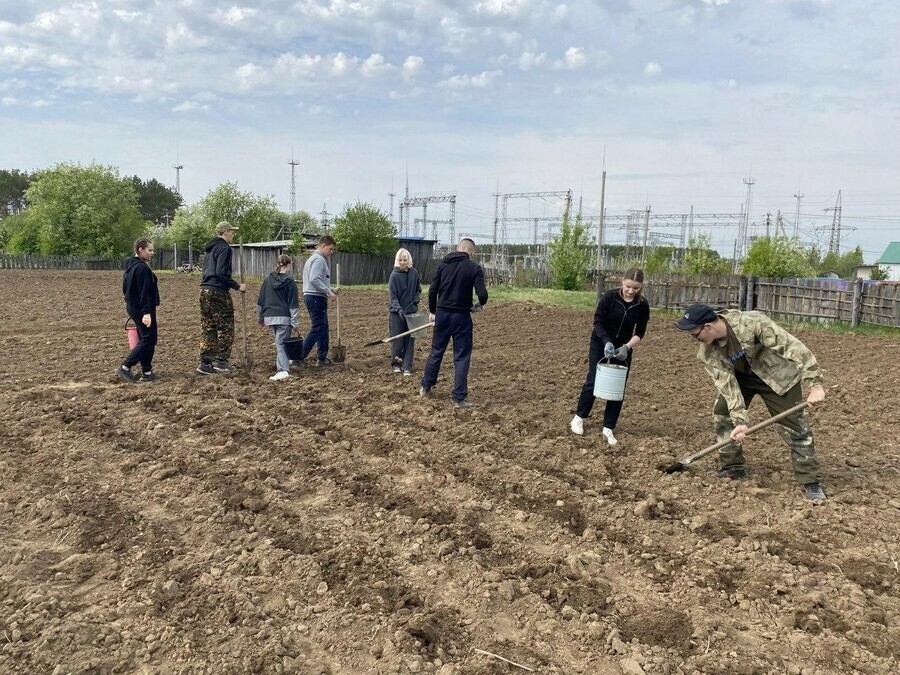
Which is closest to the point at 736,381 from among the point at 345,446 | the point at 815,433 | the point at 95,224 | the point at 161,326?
the point at 815,433

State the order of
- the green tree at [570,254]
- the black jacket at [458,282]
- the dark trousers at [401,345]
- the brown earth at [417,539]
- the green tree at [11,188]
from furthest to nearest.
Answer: the green tree at [11,188] < the green tree at [570,254] < the dark trousers at [401,345] < the black jacket at [458,282] < the brown earth at [417,539]

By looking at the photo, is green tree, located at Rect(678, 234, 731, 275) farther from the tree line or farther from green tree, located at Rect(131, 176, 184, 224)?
green tree, located at Rect(131, 176, 184, 224)

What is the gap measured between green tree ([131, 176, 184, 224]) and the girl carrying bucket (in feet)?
288

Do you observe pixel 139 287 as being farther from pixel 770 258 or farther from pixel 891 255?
pixel 891 255

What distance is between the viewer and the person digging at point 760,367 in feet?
15.9

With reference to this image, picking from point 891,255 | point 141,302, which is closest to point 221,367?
point 141,302

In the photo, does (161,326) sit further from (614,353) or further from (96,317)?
(614,353)

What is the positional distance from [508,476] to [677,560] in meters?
1.59

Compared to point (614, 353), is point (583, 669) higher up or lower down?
lower down

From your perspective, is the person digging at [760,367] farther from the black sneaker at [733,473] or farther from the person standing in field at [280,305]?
the person standing in field at [280,305]

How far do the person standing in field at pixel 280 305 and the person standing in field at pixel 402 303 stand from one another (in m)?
1.32

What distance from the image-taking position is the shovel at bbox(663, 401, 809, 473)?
4.87 meters

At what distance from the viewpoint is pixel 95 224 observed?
53.1m

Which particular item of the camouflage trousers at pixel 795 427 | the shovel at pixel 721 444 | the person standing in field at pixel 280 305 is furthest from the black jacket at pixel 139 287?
the camouflage trousers at pixel 795 427
